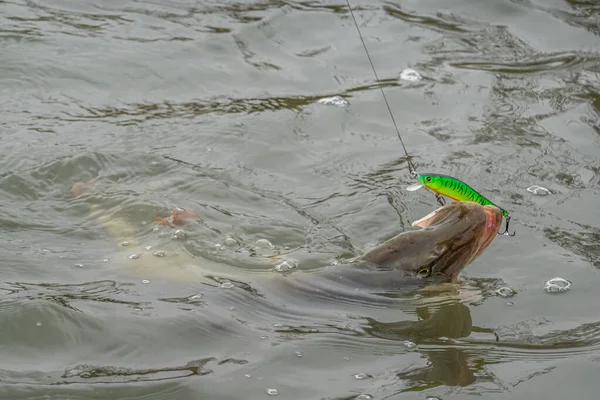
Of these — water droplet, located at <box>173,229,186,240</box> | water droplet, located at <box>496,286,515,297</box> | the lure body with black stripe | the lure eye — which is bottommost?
water droplet, located at <box>173,229,186,240</box>

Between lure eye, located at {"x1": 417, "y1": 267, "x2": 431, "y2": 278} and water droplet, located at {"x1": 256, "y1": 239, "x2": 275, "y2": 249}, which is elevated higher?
lure eye, located at {"x1": 417, "y1": 267, "x2": 431, "y2": 278}

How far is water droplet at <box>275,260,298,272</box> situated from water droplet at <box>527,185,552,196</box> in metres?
2.15

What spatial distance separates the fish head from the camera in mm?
5562

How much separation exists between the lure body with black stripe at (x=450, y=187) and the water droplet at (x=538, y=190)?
1.65m

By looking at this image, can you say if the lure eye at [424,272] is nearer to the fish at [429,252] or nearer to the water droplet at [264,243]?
the fish at [429,252]

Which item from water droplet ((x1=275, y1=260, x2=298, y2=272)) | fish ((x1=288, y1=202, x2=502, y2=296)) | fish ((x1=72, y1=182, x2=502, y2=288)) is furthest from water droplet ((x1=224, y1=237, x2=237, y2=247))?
fish ((x1=288, y1=202, x2=502, y2=296))

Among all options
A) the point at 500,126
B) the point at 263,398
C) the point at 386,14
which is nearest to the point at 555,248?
the point at 500,126

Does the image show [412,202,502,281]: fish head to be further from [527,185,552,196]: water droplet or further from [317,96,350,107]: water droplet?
[317,96,350,107]: water droplet

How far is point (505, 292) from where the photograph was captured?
19.8 ft

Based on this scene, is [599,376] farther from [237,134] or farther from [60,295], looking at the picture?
[237,134]

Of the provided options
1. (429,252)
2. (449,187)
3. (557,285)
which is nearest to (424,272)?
(429,252)

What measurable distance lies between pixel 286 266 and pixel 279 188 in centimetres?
137

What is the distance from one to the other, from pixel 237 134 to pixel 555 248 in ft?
10.1

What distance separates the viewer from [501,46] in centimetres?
1033
